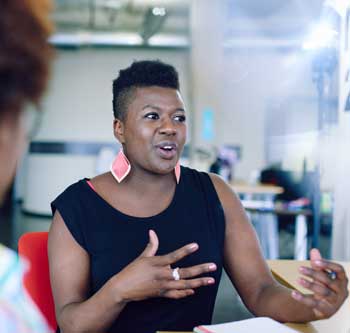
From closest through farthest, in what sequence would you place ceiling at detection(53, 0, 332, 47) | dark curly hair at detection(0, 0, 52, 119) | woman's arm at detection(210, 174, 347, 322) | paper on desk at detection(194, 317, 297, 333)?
dark curly hair at detection(0, 0, 52, 119) → paper on desk at detection(194, 317, 297, 333) → woman's arm at detection(210, 174, 347, 322) → ceiling at detection(53, 0, 332, 47)

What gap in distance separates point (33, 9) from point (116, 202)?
1076 mm

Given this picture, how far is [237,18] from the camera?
8.52m

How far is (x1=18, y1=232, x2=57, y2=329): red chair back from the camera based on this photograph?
144cm

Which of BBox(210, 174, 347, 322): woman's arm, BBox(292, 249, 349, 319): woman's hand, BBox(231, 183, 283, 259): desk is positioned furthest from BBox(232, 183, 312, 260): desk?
BBox(292, 249, 349, 319): woman's hand

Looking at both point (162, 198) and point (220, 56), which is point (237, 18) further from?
point (162, 198)

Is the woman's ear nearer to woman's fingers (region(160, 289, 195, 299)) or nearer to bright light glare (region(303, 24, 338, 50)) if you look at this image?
woman's fingers (region(160, 289, 195, 299))

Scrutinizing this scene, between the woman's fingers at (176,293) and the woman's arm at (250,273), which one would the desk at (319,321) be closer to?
the woman's arm at (250,273)

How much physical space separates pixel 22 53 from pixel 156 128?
41.3 inches

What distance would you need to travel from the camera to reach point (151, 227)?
1.46 metres

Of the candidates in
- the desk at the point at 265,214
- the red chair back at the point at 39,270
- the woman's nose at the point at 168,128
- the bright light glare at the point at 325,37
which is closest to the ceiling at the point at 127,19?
the desk at the point at 265,214

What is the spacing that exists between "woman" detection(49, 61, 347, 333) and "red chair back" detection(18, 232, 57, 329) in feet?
0.25

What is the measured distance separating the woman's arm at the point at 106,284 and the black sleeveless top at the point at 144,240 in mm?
38

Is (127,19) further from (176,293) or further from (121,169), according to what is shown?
(176,293)

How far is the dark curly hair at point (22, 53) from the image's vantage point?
43 centimetres
